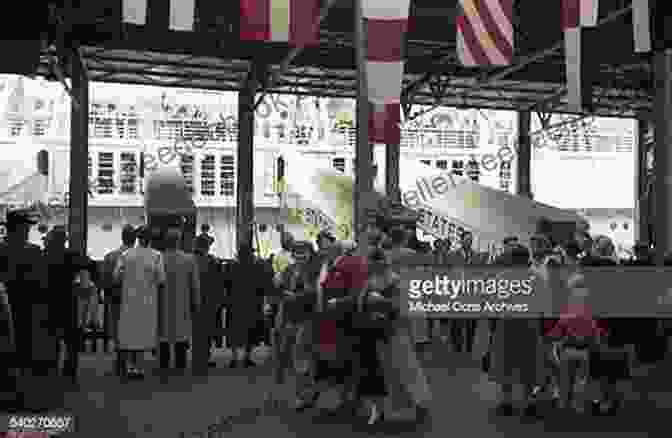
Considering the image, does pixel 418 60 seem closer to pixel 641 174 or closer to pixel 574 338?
pixel 641 174

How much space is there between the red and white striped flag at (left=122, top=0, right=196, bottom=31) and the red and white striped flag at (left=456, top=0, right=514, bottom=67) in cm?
239

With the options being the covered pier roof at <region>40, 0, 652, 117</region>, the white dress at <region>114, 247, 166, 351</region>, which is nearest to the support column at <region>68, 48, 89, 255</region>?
the covered pier roof at <region>40, 0, 652, 117</region>

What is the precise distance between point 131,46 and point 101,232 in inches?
347

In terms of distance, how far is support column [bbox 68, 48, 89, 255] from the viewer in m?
18.2

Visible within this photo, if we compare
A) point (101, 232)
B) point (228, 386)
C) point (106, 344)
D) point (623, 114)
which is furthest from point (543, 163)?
point (228, 386)

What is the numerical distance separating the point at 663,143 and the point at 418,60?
786 centimetres

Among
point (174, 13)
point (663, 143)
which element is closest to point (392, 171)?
point (663, 143)

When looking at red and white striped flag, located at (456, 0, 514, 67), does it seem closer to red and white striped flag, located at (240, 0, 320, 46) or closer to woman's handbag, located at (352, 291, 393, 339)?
red and white striped flag, located at (240, 0, 320, 46)

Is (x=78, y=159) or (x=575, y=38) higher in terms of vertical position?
(x=575, y=38)

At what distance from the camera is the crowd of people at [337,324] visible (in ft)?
20.3

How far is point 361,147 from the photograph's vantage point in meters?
6.16

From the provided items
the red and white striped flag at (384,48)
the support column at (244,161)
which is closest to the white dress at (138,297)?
the red and white striped flag at (384,48)

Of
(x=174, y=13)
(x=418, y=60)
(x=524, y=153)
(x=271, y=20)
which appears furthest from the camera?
(x=524, y=153)

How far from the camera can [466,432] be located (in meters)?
5.95
